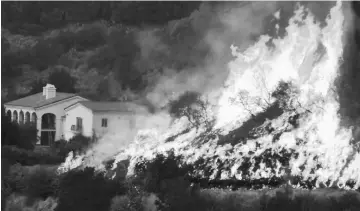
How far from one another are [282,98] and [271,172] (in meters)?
0.88

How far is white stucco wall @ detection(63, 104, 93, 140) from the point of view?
11.3 meters

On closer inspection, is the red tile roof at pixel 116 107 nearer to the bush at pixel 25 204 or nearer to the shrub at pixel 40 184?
the shrub at pixel 40 184

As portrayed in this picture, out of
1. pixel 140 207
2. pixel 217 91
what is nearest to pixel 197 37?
pixel 217 91

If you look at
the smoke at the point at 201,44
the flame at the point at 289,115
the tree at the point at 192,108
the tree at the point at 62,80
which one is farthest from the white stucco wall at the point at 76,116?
the tree at the point at 192,108

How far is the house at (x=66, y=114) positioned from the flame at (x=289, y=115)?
0.39m

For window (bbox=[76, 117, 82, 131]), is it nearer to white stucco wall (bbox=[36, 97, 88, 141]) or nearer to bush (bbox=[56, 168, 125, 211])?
white stucco wall (bbox=[36, 97, 88, 141])

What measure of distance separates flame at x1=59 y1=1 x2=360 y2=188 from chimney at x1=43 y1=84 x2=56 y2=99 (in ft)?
4.16

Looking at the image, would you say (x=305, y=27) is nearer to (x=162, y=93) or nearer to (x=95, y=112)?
(x=162, y=93)

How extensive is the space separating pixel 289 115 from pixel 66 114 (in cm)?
282

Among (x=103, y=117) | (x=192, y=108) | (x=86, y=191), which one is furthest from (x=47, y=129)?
(x=192, y=108)

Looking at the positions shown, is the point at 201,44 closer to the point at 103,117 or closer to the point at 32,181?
the point at 103,117

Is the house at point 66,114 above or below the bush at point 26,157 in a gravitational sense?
above

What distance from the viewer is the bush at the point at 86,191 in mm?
10906

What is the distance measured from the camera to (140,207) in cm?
1089
